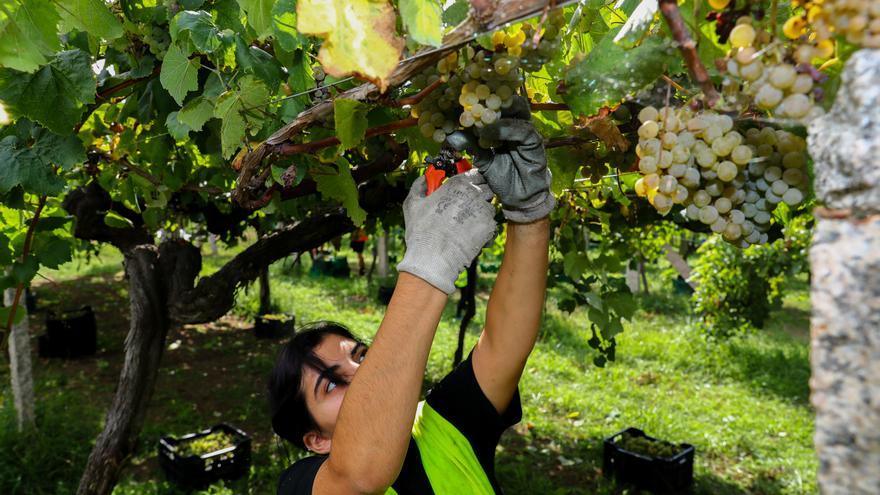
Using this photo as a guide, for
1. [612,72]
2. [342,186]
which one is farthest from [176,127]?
[612,72]

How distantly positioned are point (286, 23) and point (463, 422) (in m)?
1.07

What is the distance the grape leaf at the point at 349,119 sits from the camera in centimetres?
102

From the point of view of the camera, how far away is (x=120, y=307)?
9.97 m

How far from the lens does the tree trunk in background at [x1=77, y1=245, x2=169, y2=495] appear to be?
321cm

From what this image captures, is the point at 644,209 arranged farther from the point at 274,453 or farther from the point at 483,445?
the point at 274,453

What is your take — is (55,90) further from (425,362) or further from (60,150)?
→ (425,362)

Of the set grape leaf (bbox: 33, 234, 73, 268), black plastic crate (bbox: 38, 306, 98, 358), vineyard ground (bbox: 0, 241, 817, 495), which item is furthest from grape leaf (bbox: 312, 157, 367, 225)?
black plastic crate (bbox: 38, 306, 98, 358)

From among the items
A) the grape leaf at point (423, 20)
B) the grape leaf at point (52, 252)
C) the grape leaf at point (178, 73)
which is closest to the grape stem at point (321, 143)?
the grape leaf at point (178, 73)

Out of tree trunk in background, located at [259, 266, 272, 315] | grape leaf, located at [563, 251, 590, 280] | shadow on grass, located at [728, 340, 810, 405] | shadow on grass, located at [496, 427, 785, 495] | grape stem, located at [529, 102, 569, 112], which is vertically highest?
grape stem, located at [529, 102, 569, 112]

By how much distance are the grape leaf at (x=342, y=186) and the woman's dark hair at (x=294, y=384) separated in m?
0.36

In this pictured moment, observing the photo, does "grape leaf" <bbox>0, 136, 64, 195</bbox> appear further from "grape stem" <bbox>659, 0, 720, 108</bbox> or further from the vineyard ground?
the vineyard ground

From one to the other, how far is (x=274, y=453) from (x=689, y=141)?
196 inches

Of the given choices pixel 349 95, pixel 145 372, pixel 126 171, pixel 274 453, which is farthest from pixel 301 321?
pixel 349 95

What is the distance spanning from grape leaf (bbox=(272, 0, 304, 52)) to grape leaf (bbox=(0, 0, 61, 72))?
358 mm
